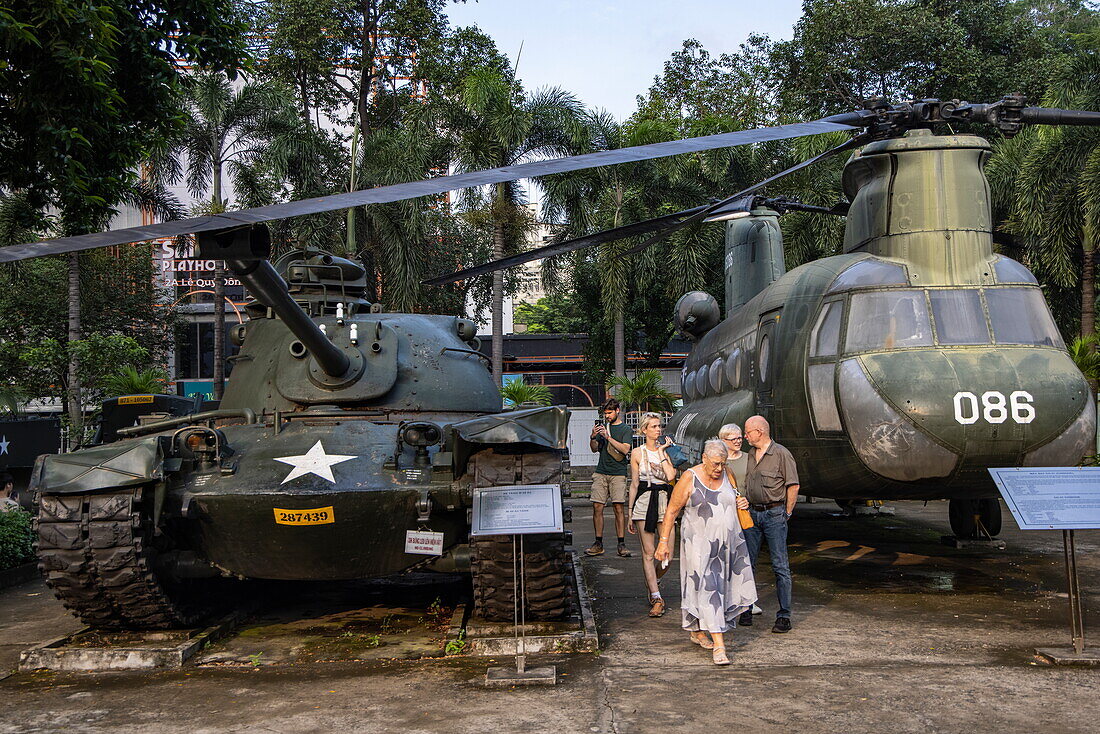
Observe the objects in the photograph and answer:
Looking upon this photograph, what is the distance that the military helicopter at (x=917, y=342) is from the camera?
8.40 meters

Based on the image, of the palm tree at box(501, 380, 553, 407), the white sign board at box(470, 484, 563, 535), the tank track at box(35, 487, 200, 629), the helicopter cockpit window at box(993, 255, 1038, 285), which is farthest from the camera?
the palm tree at box(501, 380, 553, 407)

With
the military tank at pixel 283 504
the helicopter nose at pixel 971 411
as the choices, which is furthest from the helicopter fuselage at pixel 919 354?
the military tank at pixel 283 504

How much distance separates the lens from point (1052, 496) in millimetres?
6859

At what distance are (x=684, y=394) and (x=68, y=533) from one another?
33.5 feet

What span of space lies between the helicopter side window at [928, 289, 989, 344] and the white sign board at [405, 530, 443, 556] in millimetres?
4726

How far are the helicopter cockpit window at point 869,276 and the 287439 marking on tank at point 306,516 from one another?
527 centimetres

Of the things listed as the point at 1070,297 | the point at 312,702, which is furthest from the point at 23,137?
the point at 1070,297

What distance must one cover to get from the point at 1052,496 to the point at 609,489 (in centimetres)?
499

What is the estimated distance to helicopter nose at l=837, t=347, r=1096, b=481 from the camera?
831 cm

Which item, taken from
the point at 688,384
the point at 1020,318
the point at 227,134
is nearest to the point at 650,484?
the point at 1020,318

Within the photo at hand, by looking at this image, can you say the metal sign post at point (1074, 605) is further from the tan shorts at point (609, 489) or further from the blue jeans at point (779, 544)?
the tan shorts at point (609, 489)

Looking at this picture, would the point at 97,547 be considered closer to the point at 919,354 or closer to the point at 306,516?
the point at 306,516

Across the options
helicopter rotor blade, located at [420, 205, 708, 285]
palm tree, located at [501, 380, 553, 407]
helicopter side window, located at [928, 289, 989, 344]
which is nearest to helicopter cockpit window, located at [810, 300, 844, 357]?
helicopter side window, located at [928, 289, 989, 344]

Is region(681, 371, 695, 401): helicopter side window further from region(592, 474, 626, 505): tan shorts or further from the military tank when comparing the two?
the military tank
